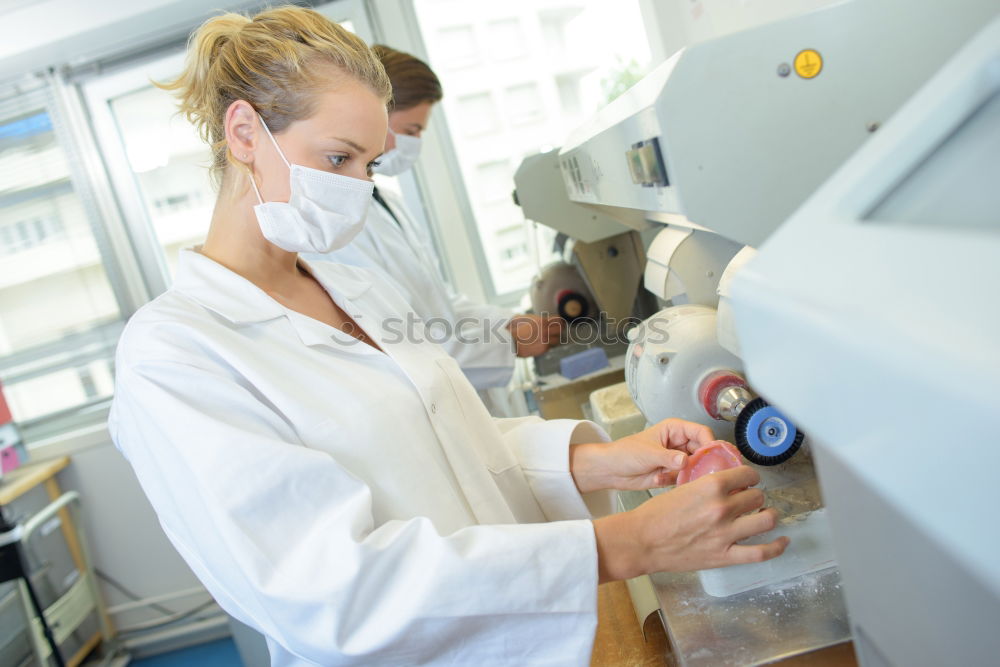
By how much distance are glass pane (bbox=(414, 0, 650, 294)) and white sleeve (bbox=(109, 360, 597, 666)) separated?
2.21 metres

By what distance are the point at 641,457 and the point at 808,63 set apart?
584mm

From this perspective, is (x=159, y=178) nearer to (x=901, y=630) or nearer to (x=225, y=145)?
(x=225, y=145)

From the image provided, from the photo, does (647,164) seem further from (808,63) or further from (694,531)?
(694,531)

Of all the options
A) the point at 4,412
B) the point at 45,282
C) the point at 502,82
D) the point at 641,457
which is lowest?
the point at 641,457

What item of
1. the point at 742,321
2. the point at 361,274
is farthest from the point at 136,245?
the point at 742,321

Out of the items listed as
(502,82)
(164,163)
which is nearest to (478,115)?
(502,82)

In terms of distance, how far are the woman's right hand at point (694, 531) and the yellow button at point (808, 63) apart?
0.45 m

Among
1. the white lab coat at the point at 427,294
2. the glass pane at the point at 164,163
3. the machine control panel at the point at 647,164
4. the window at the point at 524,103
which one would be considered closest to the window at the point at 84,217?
the glass pane at the point at 164,163

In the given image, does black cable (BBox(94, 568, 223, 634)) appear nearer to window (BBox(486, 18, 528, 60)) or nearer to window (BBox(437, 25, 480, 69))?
window (BBox(437, 25, 480, 69))

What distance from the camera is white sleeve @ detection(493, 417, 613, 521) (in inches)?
45.3

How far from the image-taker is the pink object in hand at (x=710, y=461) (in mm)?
904

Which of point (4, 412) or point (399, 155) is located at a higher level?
point (399, 155)

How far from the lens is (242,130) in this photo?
1061 mm

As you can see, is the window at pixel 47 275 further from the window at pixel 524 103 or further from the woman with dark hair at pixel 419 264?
the window at pixel 524 103
